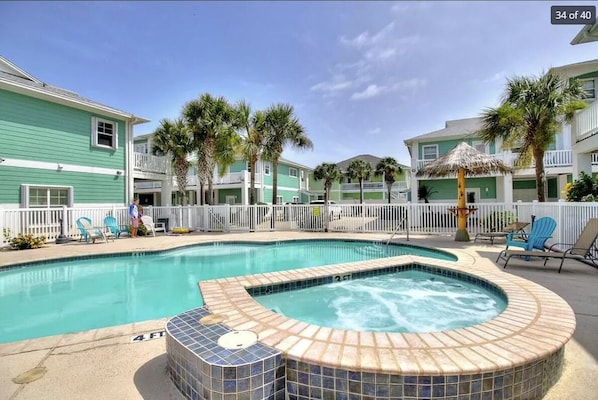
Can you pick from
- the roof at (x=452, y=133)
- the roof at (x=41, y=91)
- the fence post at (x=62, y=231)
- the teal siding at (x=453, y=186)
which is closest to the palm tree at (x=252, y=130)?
the roof at (x=41, y=91)

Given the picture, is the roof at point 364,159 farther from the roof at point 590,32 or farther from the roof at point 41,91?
the roof at point 590,32

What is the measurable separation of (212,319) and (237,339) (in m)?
0.60

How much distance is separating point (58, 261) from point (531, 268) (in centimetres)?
1225

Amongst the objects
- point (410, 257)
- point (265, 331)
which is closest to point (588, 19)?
point (410, 257)

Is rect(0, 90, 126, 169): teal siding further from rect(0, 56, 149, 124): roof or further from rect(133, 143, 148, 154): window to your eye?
rect(133, 143, 148, 154): window

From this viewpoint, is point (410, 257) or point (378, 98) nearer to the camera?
point (410, 257)

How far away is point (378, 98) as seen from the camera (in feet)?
56.2

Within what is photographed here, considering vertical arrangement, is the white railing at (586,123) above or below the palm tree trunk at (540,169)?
above

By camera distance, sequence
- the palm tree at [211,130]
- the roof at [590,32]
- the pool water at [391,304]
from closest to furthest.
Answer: the pool water at [391,304] → the roof at [590,32] → the palm tree at [211,130]

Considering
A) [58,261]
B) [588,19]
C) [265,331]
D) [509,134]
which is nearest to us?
[265,331]

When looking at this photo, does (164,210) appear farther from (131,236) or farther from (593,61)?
(593,61)

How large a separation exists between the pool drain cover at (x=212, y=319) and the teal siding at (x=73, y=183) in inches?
530

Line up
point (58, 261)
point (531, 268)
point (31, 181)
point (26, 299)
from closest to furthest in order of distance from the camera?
point (26, 299) < point (531, 268) < point (58, 261) < point (31, 181)

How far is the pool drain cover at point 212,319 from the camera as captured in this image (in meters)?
2.91
